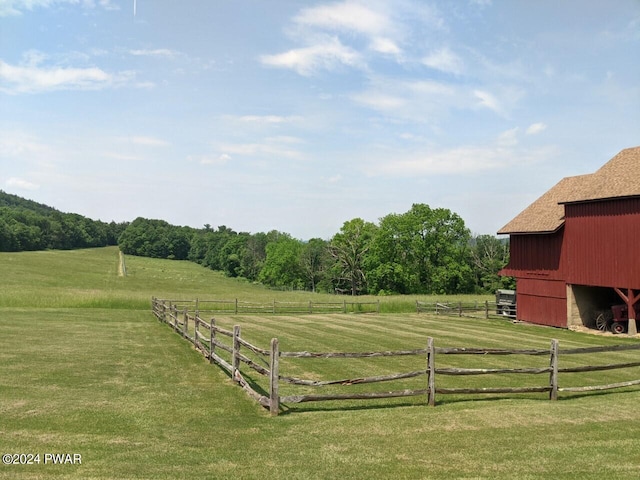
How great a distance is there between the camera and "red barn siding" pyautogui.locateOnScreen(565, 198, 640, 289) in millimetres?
28031

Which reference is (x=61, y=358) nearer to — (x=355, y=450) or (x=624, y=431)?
(x=355, y=450)

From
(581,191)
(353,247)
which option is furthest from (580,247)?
(353,247)

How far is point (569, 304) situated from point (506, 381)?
68.5 feet

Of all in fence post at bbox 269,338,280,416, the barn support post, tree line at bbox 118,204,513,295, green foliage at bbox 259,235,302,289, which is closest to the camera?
fence post at bbox 269,338,280,416

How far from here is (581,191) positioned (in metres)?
33.1

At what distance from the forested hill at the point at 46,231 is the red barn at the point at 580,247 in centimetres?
11044

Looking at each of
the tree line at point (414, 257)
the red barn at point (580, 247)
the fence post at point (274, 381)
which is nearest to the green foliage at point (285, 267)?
the tree line at point (414, 257)

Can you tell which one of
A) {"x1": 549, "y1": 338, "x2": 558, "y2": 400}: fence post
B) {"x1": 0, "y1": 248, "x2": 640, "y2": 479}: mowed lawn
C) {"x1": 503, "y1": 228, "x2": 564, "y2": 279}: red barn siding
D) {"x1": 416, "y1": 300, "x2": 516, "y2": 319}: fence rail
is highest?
{"x1": 503, "y1": 228, "x2": 564, "y2": 279}: red barn siding

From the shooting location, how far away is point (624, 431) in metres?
9.26

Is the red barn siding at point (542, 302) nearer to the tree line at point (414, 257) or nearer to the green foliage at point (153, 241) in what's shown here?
the tree line at point (414, 257)

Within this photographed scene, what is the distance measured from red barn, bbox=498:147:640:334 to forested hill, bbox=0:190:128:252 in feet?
362

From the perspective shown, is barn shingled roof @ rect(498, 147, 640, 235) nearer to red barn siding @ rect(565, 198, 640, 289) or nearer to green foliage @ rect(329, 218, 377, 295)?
red barn siding @ rect(565, 198, 640, 289)

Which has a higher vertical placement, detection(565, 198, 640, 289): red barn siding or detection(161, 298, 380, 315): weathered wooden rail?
detection(565, 198, 640, 289): red barn siding

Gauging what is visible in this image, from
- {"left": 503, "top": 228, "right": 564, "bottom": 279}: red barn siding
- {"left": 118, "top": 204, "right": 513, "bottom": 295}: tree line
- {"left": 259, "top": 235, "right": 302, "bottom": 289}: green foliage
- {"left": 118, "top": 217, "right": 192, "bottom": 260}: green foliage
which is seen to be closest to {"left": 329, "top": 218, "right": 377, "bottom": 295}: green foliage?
{"left": 118, "top": 204, "right": 513, "bottom": 295}: tree line
